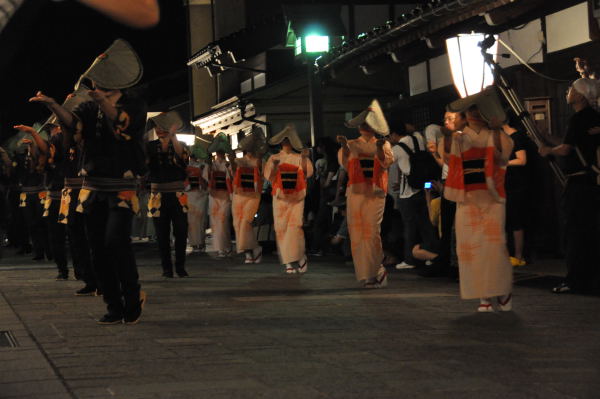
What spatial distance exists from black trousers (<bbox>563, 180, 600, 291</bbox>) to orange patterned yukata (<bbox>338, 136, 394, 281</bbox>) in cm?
213

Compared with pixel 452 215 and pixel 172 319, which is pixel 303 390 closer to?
pixel 172 319

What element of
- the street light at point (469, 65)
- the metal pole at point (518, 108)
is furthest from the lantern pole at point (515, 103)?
the street light at point (469, 65)

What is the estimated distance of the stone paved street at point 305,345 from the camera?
5312 millimetres

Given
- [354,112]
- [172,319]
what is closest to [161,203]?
[172,319]

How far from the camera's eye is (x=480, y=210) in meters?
8.86

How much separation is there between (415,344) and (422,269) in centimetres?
584

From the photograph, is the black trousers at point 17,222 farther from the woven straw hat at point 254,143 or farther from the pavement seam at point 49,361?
the pavement seam at point 49,361

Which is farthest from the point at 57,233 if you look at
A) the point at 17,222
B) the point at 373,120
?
the point at 17,222

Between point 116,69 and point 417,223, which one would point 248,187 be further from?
point 116,69

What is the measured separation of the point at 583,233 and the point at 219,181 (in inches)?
362

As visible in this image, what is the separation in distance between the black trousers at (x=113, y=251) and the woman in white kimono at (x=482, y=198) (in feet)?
8.84

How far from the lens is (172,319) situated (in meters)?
8.50

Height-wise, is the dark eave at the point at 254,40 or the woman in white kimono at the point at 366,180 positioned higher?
the dark eave at the point at 254,40

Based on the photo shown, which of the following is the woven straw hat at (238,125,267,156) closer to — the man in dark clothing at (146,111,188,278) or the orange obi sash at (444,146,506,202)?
the man in dark clothing at (146,111,188,278)
